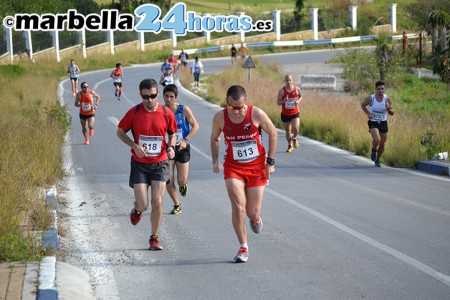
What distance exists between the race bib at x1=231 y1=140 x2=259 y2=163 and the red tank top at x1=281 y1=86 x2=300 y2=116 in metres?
11.7

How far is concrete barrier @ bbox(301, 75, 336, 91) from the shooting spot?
41.6m

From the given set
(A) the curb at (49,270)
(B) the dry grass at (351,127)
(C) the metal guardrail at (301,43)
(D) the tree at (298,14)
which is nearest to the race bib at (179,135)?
(A) the curb at (49,270)

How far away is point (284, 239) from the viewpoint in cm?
1051

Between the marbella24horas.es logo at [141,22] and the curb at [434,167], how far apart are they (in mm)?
45934

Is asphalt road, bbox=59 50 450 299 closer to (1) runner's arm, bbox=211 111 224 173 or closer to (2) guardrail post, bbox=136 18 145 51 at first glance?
(1) runner's arm, bbox=211 111 224 173

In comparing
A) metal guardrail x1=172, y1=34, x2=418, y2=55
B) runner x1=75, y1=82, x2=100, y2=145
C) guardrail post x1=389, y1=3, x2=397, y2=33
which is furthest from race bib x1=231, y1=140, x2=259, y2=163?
guardrail post x1=389, y1=3, x2=397, y2=33

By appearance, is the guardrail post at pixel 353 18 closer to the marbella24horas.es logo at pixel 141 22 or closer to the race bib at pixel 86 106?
the marbella24horas.es logo at pixel 141 22

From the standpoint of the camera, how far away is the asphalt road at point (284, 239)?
8219mm

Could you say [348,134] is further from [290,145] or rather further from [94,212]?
[94,212]

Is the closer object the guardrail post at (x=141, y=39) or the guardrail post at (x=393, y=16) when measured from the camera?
the guardrail post at (x=141, y=39)

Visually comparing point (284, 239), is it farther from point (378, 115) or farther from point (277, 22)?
point (277, 22)

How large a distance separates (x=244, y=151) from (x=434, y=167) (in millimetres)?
9221

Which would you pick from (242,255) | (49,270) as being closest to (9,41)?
(242,255)

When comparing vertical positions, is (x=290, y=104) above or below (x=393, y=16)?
below
